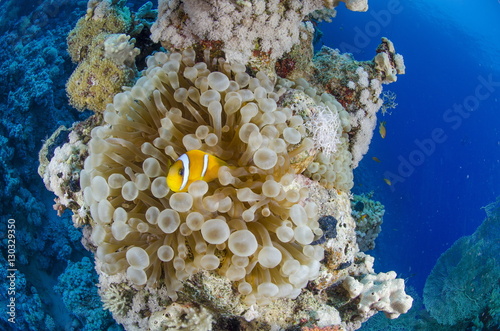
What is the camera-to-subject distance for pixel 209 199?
1550 mm

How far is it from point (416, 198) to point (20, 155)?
15.4m

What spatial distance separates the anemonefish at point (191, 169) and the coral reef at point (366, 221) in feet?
11.6

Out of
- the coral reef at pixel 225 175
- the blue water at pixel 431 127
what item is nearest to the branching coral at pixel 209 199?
the coral reef at pixel 225 175

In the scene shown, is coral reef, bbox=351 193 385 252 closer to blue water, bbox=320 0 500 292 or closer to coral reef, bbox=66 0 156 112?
coral reef, bbox=66 0 156 112

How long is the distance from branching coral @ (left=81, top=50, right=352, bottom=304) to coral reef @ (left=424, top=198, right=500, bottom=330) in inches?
226

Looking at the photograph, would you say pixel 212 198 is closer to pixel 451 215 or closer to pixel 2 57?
pixel 2 57

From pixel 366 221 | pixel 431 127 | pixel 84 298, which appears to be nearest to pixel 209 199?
pixel 366 221

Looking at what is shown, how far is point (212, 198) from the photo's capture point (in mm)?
1569

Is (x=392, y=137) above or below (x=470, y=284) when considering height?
below

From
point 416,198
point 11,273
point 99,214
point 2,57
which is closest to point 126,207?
point 99,214

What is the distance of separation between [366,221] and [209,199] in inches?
153

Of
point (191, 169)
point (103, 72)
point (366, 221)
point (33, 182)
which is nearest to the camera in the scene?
point (191, 169)

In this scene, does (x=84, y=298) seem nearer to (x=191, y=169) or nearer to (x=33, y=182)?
(x=33, y=182)

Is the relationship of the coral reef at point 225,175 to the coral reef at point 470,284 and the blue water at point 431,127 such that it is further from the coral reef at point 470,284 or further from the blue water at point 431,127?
the blue water at point 431,127
